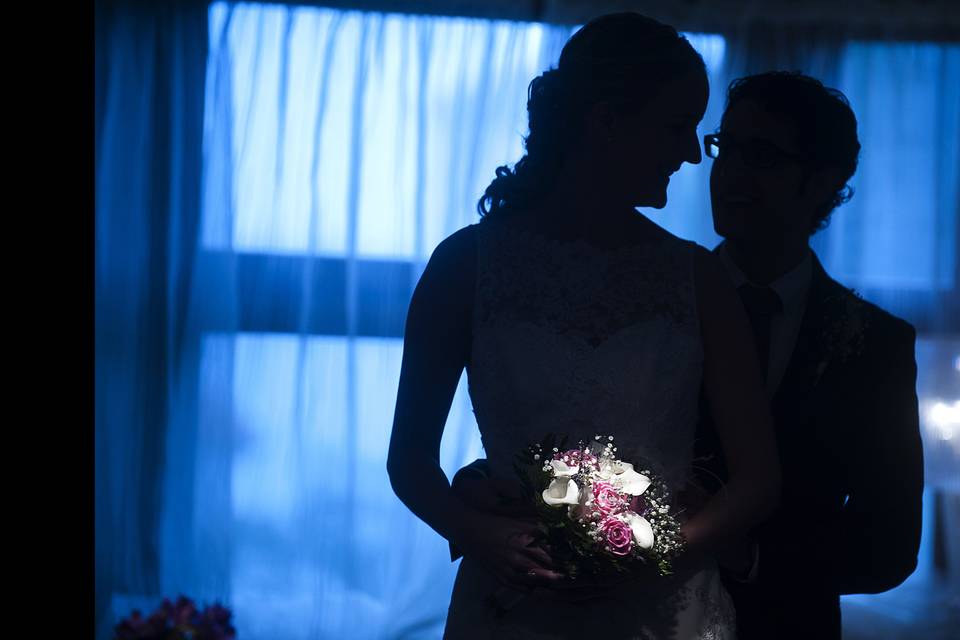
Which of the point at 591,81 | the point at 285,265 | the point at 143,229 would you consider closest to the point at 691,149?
the point at 591,81

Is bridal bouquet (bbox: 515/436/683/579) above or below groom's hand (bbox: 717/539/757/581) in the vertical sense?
above

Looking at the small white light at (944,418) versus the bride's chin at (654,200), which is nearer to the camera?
the bride's chin at (654,200)

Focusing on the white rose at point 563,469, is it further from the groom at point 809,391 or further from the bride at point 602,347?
the groom at point 809,391

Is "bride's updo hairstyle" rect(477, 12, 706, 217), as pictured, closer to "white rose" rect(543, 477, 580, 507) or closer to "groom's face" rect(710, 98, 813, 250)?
"groom's face" rect(710, 98, 813, 250)

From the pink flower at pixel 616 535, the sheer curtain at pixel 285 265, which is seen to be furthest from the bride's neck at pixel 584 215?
the sheer curtain at pixel 285 265

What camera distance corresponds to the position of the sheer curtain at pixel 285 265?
14.7 ft

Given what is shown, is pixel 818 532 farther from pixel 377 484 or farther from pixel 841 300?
pixel 377 484

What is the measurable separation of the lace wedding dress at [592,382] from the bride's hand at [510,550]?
125mm

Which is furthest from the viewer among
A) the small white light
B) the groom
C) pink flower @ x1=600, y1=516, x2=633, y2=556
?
the small white light

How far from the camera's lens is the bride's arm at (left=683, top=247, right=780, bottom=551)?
5.66 feet

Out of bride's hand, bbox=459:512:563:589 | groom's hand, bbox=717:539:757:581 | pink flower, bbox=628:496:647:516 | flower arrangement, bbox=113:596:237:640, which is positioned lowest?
flower arrangement, bbox=113:596:237:640

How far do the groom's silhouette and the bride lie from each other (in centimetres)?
22

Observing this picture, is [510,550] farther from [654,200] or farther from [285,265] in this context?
[285,265]

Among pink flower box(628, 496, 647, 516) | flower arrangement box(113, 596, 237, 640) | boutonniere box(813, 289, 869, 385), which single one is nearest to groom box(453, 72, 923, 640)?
boutonniere box(813, 289, 869, 385)
